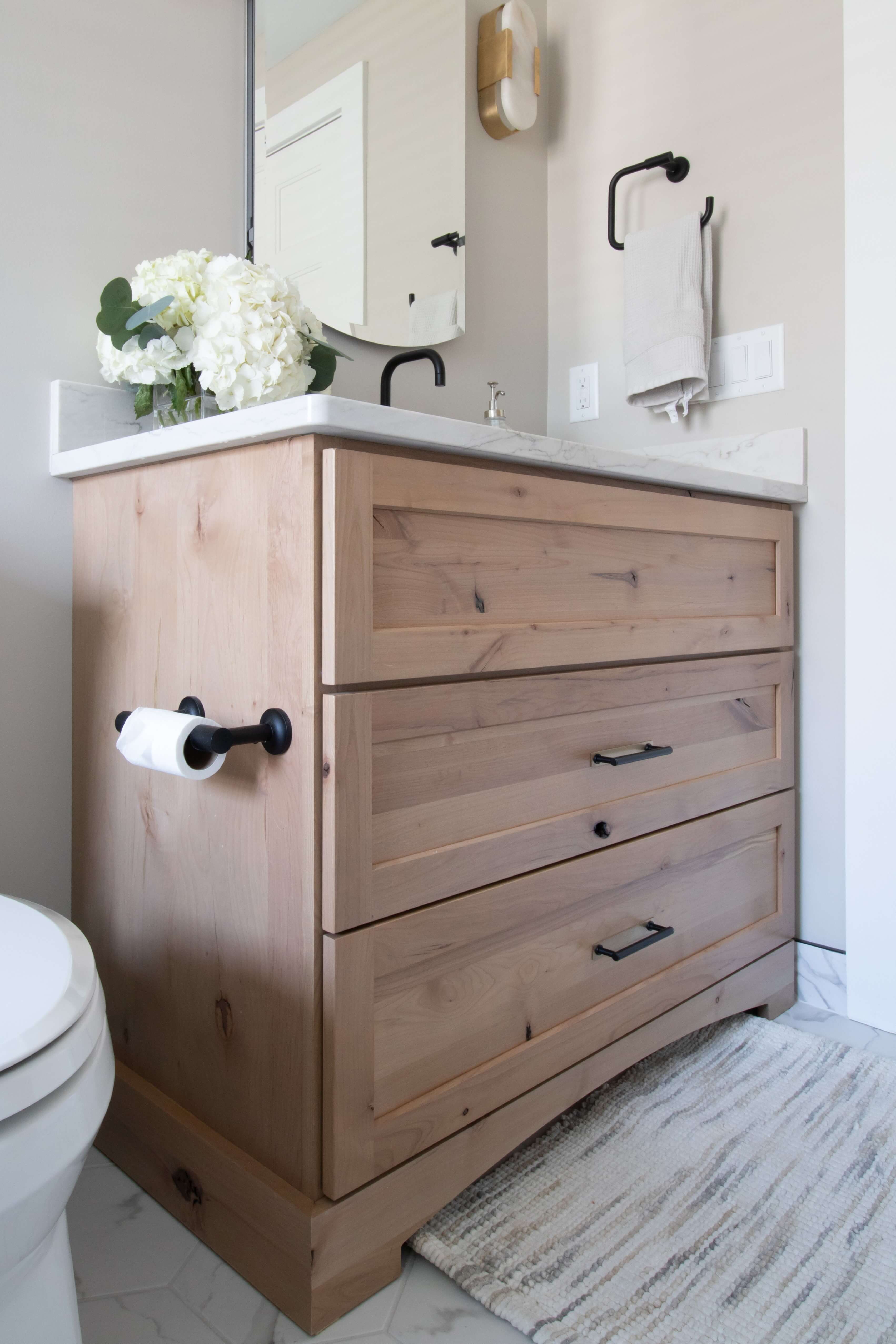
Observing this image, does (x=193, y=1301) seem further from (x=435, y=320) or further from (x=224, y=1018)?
(x=435, y=320)

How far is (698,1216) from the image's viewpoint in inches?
41.8

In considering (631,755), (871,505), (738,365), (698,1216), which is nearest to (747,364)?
(738,365)

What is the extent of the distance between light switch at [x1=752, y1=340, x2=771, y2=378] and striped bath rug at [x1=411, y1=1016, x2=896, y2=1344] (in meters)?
1.17

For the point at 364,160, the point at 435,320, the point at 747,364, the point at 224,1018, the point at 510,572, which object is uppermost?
the point at 364,160

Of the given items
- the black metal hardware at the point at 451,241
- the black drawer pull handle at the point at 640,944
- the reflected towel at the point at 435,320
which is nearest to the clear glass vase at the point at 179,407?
the reflected towel at the point at 435,320

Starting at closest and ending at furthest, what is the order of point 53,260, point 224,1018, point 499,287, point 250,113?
point 224,1018 < point 53,260 < point 250,113 < point 499,287

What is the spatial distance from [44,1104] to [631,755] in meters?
0.82

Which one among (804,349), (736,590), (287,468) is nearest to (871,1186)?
(736,590)

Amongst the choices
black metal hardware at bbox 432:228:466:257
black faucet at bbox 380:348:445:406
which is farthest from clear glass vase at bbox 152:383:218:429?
black metal hardware at bbox 432:228:466:257

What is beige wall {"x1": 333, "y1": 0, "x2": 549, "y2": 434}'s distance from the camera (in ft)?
5.83

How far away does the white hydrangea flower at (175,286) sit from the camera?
1.11 meters

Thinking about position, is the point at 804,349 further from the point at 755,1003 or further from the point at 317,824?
the point at 317,824

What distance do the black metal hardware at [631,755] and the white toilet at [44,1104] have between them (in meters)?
0.66

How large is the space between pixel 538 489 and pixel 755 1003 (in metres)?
0.98
